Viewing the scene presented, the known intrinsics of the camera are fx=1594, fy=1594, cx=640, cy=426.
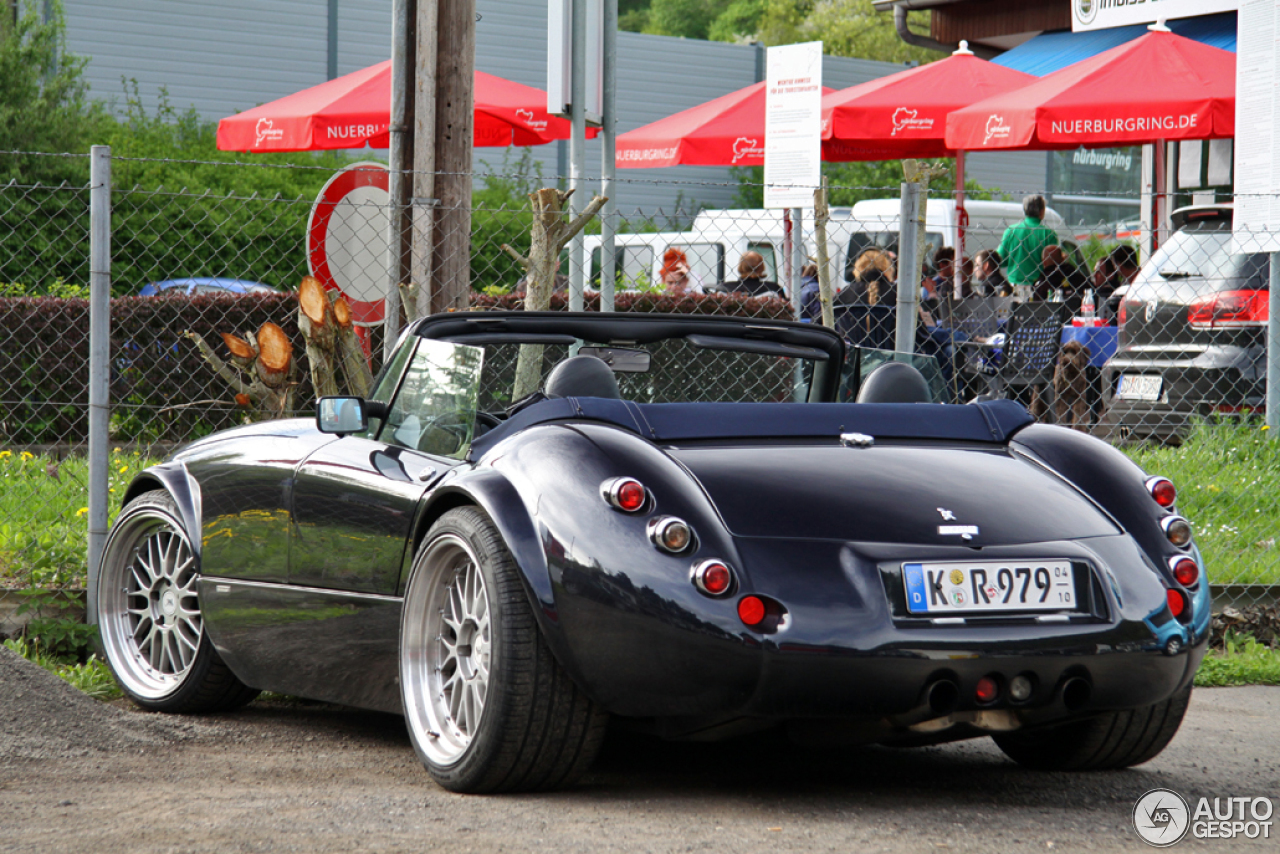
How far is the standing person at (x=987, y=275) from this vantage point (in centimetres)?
1412

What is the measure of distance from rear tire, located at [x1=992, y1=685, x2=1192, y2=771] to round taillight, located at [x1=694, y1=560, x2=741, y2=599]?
1.01 metres

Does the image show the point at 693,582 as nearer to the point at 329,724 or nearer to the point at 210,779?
the point at 210,779

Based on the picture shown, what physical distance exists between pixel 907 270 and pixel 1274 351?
2.26 metres

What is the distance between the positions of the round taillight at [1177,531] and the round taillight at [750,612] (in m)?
1.13

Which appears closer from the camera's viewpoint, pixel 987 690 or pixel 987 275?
pixel 987 690

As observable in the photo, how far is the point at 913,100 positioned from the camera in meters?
14.5

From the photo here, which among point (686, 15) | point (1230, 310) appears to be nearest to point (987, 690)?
point (1230, 310)

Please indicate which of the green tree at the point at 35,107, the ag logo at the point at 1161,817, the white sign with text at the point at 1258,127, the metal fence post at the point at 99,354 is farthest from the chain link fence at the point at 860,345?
the green tree at the point at 35,107

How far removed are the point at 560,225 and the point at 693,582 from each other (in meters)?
4.05

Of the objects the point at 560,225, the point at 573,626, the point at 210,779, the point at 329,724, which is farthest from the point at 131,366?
the point at 573,626

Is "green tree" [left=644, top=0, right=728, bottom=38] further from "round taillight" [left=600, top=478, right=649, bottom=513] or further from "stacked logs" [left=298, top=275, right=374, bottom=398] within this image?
"round taillight" [left=600, top=478, right=649, bottom=513]

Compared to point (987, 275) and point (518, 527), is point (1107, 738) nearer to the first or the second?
point (518, 527)

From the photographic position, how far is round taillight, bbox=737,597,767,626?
336 centimetres

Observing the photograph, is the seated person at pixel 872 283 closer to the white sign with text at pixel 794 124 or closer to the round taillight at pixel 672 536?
the white sign with text at pixel 794 124
